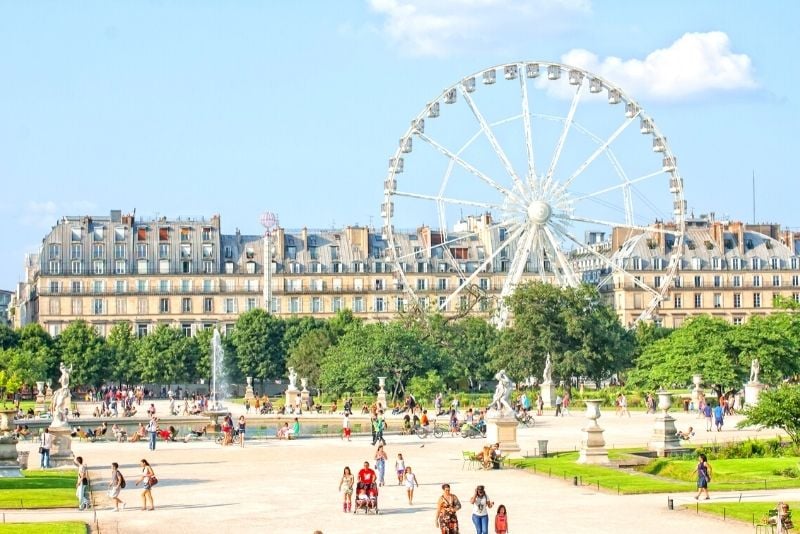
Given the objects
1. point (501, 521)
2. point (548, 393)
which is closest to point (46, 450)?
point (501, 521)

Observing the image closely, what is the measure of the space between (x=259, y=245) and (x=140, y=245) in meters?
10.2

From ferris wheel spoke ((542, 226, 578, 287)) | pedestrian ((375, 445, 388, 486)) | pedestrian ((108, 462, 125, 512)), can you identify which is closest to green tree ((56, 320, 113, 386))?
ferris wheel spoke ((542, 226, 578, 287))

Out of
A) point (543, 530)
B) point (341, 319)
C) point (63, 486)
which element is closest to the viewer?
point (543, 530)

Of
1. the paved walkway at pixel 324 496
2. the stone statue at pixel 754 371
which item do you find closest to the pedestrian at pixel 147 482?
the paved walkway at pixel 324 496

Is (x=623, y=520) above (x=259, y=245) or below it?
below

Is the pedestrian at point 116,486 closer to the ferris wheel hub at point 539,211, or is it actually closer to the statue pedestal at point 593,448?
the statue pedestal at point 593,448

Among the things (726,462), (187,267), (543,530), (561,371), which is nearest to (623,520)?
(543,530)

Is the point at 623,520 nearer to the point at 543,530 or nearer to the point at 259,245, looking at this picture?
the point at 543,530

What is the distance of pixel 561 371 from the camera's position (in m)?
89.2

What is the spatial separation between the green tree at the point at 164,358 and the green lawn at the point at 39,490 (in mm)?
71162

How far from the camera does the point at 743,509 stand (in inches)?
1385

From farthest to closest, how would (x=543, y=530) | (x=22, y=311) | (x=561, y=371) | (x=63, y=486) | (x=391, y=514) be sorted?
(x=22, y=311) < (x=561, y=371) < (x=63, y=486) < (x=391, y=514) < (x=543, y=530)

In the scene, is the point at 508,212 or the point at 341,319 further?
the point at 341,319

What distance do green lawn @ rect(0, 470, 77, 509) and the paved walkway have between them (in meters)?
0.82
